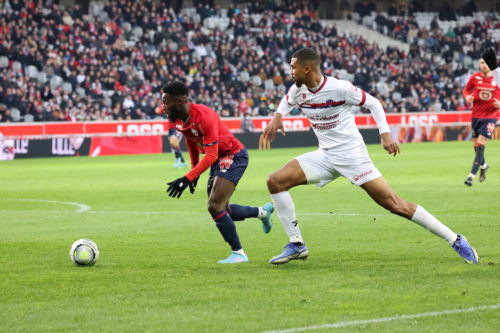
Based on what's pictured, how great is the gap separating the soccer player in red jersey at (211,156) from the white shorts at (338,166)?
836mm

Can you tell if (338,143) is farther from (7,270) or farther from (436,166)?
(436,166)

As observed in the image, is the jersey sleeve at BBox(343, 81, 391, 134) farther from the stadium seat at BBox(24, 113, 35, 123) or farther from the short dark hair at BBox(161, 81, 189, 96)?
the stadium seat at BBox(24, 113, 35, 123)

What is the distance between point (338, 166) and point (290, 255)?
36.9 inches

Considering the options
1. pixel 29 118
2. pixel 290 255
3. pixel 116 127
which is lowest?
pixel 116 127

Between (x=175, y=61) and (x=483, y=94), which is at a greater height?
Result: (x=483, y=94)

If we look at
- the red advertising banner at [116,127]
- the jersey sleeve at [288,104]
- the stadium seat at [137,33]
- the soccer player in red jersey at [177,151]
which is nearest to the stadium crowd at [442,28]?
the red advertising banner at [116,127]

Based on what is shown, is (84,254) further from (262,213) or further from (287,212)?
(262,213)

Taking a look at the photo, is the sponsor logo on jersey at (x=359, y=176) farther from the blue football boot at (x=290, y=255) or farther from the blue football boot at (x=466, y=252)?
the blue football boot at (x=466, y=252)

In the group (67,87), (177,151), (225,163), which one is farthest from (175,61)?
(225,163)

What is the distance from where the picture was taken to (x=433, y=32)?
47.3 metres

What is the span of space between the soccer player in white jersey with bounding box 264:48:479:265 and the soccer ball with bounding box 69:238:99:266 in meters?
1.69

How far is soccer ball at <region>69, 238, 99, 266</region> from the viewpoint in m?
7.40

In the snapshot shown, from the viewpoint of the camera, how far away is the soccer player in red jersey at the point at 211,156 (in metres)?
7.54

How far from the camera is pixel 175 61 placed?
37.1 meters
